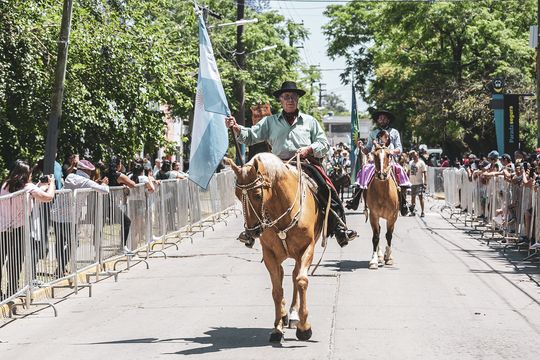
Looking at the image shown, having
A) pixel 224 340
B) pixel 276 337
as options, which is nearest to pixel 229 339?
pixel 224 340

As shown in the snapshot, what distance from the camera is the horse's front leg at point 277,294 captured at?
9078 millimetres

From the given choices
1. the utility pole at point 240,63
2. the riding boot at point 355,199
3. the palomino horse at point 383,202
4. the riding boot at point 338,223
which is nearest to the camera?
the riding boot at point 338,223

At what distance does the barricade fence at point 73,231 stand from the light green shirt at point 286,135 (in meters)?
2.94

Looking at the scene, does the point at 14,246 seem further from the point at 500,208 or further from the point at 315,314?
the point at 500,208

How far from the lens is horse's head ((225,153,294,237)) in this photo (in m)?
8.56

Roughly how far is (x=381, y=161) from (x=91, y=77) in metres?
10.6

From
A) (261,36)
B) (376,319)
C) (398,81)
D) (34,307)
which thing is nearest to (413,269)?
(376,319)

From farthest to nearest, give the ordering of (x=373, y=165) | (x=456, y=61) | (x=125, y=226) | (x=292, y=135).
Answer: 1. (x=456, y=61)
2. (x=373, y=165)
3. (x=125, y=226)
4. (x=292, y=135)

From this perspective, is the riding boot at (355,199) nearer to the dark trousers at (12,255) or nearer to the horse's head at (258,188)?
the dark trousers at (12,255)

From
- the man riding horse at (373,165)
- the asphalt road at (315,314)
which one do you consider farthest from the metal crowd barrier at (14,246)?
the man riding horse at (373,165)

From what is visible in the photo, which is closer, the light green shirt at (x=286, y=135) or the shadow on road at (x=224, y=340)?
the shadow on road at (x=224, y=340)

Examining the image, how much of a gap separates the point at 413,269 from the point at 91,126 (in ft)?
37.7

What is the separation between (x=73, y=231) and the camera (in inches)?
525

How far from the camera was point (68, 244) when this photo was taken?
13203mm
